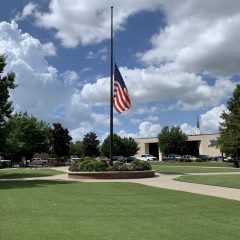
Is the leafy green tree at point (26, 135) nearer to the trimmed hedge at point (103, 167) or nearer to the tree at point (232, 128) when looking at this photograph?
the tree at point (232, 128)

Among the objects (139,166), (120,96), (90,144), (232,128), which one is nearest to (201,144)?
(90,144)

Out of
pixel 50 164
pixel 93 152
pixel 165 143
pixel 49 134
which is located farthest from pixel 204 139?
pixel 50 164

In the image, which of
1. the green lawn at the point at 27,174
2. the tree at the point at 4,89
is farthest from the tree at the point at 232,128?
the tree at the point at 4,89

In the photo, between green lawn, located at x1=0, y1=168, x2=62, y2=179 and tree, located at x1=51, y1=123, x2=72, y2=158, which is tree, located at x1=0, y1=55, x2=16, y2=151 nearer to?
green lawn, located at x1=0, y1=168, x2=62, y2=179

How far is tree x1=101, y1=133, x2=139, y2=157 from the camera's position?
10425 cm

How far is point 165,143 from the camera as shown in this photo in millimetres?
101375

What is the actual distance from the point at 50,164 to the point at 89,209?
54475 mm

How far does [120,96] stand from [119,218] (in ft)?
69.3

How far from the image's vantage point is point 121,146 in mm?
106875

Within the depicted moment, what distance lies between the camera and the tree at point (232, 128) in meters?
59.4

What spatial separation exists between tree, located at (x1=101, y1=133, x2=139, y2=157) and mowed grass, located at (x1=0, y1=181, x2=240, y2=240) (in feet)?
289

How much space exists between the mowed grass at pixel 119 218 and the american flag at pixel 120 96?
1590 centimetres

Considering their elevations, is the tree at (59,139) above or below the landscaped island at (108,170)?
above

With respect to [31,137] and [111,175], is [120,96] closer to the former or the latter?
[111,175]
